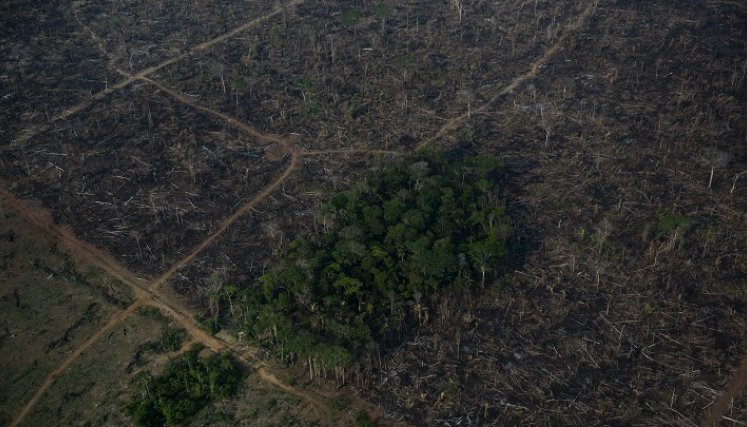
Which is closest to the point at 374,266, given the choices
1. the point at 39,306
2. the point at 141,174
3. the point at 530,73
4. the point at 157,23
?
the point at 39,306

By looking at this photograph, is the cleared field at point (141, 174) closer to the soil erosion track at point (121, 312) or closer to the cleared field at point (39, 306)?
the soil erosion track at point (121, 312)

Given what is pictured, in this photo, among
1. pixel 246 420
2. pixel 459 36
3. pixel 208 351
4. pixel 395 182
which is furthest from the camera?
pixel 459 36

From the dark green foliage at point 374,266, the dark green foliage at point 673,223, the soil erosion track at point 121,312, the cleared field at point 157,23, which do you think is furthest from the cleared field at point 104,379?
the cleared field at point 157,23

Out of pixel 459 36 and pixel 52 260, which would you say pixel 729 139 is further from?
pixel 52 260

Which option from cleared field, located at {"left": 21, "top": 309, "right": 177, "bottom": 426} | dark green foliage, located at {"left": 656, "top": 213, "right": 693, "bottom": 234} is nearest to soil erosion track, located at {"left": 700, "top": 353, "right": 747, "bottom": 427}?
dark green foliage, located at {"left": 656, "top": 213, "right": 693, "bottom": 234}

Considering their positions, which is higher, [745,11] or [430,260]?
[745,11]

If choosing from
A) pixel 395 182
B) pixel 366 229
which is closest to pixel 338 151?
pixel 395 182
